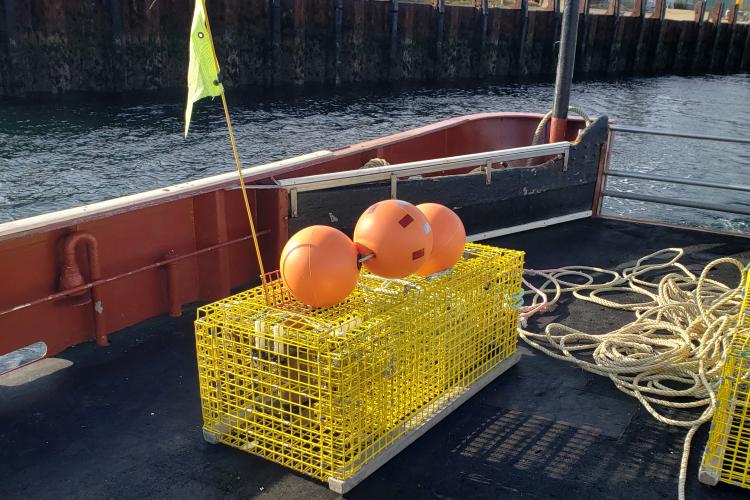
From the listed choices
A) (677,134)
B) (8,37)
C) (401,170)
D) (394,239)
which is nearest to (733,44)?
(8,37)

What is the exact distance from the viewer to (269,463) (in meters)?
3.81

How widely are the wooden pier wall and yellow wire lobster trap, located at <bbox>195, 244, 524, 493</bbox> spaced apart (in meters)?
22.0

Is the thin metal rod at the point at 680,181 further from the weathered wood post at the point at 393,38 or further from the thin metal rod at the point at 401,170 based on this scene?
the weathered wood post at the point at 393,38

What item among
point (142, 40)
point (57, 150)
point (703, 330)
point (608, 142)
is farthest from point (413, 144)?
point (142, 40)

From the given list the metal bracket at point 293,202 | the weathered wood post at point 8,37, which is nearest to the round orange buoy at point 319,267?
the metal bracket at point 293,202

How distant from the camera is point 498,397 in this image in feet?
14.7

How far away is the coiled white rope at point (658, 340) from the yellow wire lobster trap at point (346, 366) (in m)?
0.97

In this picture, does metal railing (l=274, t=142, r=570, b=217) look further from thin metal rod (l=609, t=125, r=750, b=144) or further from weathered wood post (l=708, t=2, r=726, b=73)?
weathered wood post (l=708, t=2, r=726, b=73)

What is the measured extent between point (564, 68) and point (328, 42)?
23023 mm

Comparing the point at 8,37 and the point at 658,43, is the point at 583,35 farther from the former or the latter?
the point at 8,37

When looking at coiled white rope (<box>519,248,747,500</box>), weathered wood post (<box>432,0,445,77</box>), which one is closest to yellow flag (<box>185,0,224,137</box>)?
coiled white rope (<box>519,248,747,500</box>)

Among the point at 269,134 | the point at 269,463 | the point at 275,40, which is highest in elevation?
the point at 275,40

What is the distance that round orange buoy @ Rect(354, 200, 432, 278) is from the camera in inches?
150

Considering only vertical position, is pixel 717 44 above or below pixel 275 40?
below
